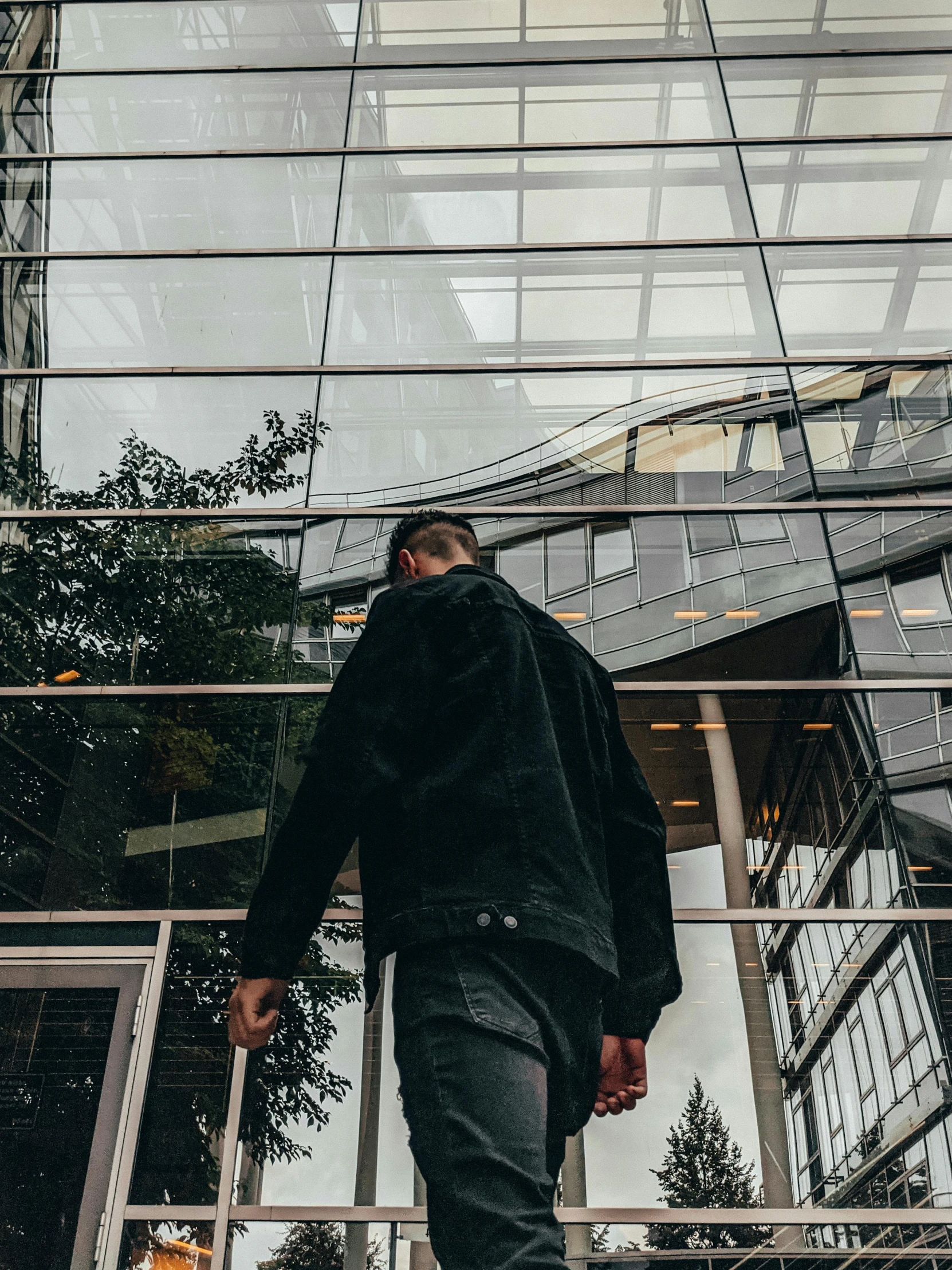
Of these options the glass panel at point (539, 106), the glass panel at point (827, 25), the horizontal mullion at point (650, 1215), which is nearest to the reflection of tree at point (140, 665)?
the horizontal mullion at point (650, 1215)

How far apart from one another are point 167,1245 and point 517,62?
668cm

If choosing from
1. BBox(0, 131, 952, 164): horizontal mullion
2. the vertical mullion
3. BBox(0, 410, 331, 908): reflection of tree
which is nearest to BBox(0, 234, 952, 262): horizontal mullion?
BBox(0, 131, 952, 164): horizontal mullion

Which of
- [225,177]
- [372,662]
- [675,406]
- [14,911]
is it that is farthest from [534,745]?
[225,177]

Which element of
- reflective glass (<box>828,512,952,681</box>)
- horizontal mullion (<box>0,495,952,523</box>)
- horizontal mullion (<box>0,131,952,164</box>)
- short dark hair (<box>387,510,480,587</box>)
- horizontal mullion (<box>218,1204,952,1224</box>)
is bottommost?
horizontal mullion (<box>218,1204,952,1224</box>)

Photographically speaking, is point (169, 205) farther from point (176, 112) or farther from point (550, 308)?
point (550, 308)

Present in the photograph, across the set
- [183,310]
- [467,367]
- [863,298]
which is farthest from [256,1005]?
[863,298]

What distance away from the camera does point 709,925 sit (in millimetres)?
4262

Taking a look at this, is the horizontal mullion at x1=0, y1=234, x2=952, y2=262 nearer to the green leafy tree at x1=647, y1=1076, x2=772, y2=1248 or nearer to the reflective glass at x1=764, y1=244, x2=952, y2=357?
the reflective glass at x1=764, y1=244, x2=952, y2=357

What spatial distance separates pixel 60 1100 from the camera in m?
3.84

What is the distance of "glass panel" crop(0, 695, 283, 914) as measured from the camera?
429cm

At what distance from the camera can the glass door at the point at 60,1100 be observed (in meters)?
3.57

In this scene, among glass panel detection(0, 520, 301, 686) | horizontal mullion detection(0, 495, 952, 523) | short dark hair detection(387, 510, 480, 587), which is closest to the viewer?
short dark hair detection(387, 510, 480, 587)

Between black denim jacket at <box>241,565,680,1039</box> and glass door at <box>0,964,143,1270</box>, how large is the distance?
221cm

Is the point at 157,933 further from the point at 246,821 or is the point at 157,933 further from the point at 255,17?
the point at 255,17
